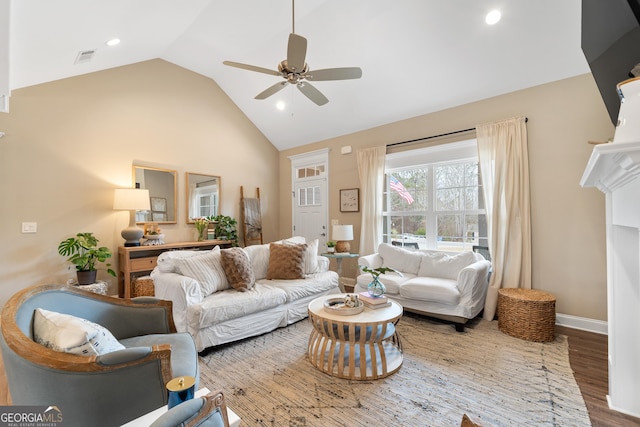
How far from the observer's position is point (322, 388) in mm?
2059

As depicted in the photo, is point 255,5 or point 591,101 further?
point 255,5

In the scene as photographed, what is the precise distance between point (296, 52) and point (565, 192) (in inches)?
124

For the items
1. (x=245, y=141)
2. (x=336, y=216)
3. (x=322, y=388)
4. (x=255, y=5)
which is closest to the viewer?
(x=322, y=388)

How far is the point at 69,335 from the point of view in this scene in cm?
123

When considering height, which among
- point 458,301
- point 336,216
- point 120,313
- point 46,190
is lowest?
point 458,301

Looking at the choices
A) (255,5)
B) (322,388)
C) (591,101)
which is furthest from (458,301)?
(255,5)

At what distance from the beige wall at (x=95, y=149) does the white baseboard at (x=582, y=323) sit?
16.5 ft

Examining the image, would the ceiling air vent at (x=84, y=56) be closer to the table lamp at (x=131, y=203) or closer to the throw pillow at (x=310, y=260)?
the table lamp at (x=131, y=203)

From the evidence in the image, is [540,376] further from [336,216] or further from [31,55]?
[31,55]

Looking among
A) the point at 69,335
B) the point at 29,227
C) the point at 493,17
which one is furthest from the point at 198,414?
the point at 29,227

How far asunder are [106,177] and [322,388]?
4.04 meters

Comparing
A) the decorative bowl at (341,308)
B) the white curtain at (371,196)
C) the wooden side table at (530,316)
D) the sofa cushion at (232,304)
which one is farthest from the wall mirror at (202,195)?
the wooden side table at (530,316)

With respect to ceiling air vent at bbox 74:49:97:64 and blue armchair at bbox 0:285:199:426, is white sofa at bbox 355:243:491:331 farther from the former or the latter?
ceiling air vent at bbox 74:49:97:64

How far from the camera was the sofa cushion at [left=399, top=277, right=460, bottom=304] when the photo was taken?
9.98 feet
